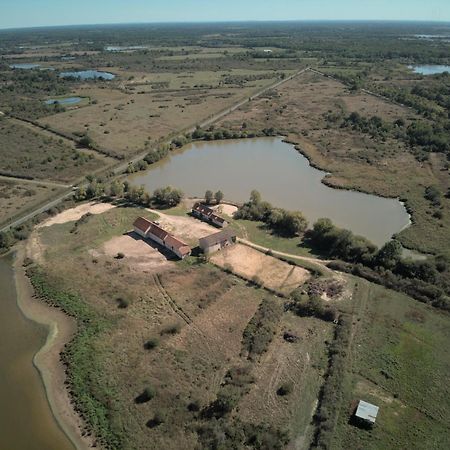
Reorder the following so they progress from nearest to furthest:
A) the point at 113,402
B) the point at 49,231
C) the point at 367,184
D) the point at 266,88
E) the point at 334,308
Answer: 1. the point at 113,402
2. the point at 334,308
3. the point at 49,231
4. the point at 367,184
5. the point at 266,88

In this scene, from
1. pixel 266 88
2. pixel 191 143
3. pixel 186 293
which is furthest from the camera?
pixel 266 88

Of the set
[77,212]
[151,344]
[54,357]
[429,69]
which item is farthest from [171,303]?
[429,69]

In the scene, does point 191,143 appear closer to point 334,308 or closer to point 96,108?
point 96,108

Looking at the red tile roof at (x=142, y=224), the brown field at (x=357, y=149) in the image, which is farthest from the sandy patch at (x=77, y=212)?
the brown field at (x=357, y=149)

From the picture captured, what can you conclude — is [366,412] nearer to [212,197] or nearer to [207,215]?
[207,215]

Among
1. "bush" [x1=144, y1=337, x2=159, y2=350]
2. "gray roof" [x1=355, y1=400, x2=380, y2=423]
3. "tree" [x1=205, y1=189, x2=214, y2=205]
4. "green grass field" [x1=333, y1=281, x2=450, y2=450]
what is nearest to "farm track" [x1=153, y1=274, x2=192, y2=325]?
"bush" [x1=144, y1=337, x2=159, y2=350]

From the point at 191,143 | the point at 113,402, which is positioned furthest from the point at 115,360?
the point at 191,143
